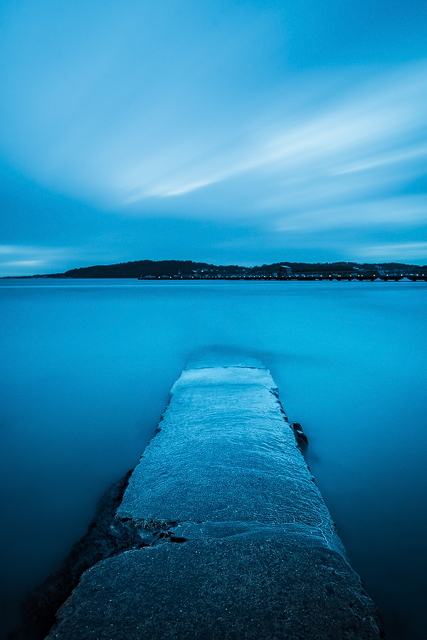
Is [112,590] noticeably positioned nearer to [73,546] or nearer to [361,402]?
[73,546]

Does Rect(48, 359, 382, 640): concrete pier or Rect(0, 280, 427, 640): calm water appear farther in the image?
Rect(0, 280, 427, 640): calm water

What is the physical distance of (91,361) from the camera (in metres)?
10.8

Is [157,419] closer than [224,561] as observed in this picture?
No

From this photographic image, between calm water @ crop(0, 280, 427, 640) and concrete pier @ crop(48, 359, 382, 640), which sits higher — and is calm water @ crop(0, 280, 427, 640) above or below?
below

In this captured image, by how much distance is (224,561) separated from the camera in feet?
7.75

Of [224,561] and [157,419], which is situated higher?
[224,561]

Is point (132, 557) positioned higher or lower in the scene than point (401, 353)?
higher

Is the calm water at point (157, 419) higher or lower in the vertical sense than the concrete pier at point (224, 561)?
lower

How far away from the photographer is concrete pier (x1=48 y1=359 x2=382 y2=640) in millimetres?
1949

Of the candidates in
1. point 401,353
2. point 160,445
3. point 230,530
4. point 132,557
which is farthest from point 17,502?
point 401,353

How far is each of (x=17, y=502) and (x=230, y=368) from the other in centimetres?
475

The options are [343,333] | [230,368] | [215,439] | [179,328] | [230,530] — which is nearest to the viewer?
[230,530]

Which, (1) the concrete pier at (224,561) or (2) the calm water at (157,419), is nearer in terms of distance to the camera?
(1) the concrete pier at (224,561)

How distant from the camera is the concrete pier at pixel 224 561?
1.95 m
